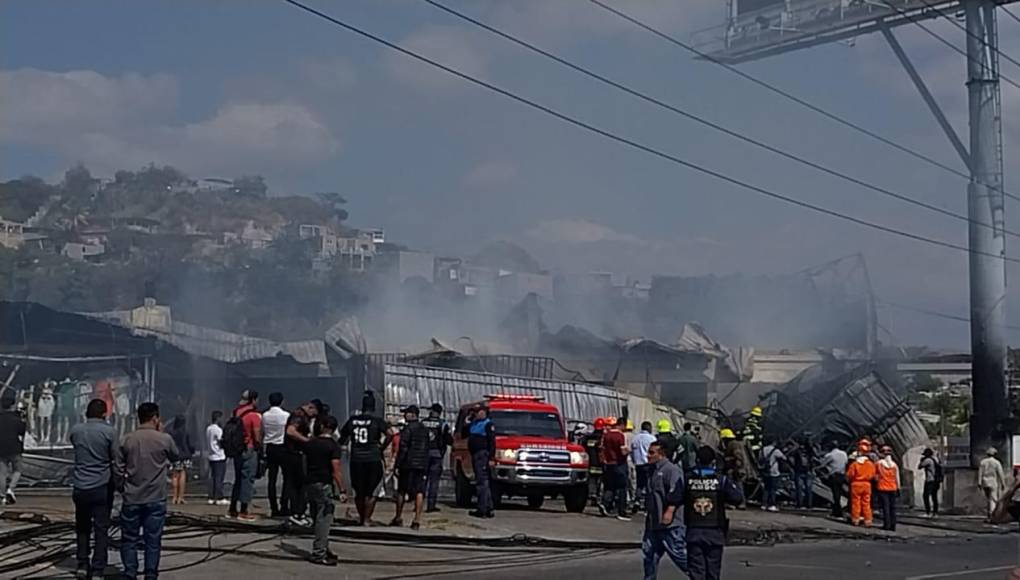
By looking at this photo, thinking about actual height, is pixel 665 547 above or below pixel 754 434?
below

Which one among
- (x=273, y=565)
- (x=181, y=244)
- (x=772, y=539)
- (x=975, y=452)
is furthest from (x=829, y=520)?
(x=181, y=244)

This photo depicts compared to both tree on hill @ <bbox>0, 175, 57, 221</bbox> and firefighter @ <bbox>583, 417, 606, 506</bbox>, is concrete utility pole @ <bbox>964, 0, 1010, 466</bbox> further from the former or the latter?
tree on hill @ <bbox>0, 175, 57, 221</bbox>

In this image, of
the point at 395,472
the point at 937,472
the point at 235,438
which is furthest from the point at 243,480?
the point at 937,472

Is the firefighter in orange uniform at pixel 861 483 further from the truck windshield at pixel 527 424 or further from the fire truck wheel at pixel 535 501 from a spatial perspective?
the fire truck wheel at pixel 535 501

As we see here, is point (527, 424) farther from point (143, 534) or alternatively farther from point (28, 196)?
point (28, 196)

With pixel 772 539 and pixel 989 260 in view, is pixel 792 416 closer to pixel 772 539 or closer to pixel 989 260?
pixel 989 260

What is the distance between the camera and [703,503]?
12.5 metres

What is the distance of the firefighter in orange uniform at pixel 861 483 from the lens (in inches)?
1079

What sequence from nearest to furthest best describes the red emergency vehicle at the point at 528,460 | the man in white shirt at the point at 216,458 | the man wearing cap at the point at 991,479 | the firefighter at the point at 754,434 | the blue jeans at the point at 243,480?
the blue jeans at the point at 243,480 < the man in white shirt at the point at 216,458 < the red emergency vehicle at the point at 528,460 < the firefighter at the point at 754,434 < the man wearing cap at the point at 991,479

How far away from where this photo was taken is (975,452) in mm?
36188

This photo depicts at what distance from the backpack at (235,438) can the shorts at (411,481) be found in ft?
7.88

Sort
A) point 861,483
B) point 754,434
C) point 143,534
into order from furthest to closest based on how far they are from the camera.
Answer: point 754,434 < point 861,483 < point 143,534

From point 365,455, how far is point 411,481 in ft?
4.72

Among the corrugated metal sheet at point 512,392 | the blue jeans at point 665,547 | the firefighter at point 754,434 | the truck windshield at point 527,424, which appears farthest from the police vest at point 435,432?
the firefighter at point 754,434
